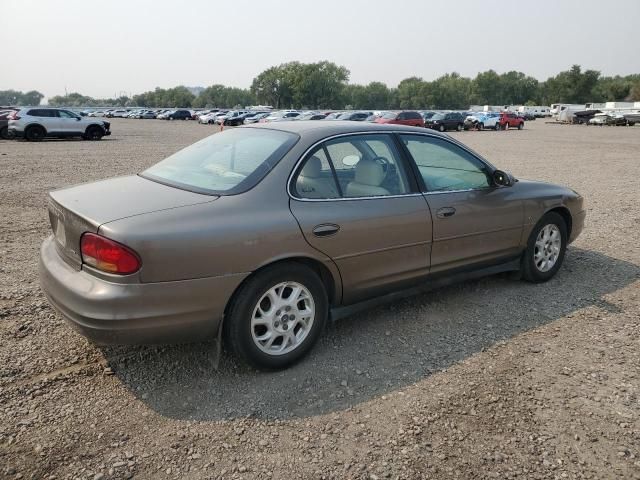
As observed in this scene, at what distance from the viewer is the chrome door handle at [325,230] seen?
3.33 m

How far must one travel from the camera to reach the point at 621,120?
51719mm

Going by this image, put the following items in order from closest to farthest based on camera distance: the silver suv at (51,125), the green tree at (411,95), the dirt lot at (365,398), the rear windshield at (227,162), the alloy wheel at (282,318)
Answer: the dirt lot at (365,398) < the alloy wheel at (282,318) < the rear windshield at (227,162) < the silver suv at (51,125) < the green tree at (411,95)

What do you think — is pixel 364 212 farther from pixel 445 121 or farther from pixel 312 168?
pixel 445 121

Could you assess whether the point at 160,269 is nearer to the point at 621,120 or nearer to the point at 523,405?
the point at 523,405

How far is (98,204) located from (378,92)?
165m

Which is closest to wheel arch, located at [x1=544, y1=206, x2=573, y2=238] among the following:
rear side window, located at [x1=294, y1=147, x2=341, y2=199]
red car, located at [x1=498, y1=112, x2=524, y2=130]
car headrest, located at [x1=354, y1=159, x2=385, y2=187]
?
car headrest, located at [x1=354, y1=159, x2=385, y2=187]

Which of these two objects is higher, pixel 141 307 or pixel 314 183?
pixel 314 183

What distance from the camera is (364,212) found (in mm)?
3598

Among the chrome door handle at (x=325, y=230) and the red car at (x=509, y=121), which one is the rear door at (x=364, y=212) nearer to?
the chrome door handle at (x=325, y=230)

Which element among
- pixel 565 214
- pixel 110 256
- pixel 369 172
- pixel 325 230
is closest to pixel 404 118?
pixel 565 214

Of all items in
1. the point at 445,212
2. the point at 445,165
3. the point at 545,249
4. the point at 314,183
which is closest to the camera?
the point at 314,183

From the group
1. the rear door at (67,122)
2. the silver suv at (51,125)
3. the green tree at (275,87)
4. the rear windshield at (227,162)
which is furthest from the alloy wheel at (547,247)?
the green tree at (275,87)

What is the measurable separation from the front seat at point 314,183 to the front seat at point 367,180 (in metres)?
0.16

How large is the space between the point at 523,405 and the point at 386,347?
1.02 m
